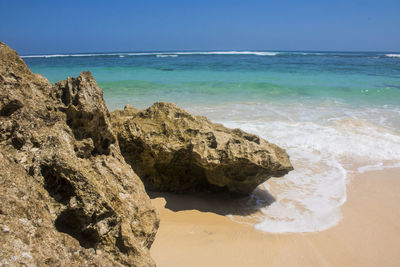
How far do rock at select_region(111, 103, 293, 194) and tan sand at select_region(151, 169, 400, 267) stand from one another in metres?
0.29

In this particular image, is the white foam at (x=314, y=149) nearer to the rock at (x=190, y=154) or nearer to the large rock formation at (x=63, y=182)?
the rock at (x=190, y=154)

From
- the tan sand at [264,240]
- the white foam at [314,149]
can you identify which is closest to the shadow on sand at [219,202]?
the tan sand at [264,240]

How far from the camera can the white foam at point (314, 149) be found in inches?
138

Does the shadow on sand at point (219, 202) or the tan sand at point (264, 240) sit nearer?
the tan sand at point (264, 240)

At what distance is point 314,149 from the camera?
18.8 ft

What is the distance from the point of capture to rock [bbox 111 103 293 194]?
331 centimetres

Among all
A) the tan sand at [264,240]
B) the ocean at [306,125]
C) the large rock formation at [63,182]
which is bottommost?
the tan sand at [264,240]

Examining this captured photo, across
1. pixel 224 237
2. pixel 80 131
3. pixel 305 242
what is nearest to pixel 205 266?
pixel 224 237

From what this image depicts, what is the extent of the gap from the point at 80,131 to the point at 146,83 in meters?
14.1

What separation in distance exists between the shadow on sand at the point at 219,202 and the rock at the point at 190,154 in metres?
0.11

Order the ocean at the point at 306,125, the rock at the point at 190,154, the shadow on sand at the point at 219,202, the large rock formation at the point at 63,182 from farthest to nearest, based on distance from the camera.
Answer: the ocean at the point at 306,125 → the shadow on sand at the point at 219,202 → the rock at the point at 190,154 → the large rock formation at the point at 63,182

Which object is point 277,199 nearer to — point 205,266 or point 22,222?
point 205,266

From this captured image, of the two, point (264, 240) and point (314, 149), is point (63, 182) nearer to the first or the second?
point (264, 240)

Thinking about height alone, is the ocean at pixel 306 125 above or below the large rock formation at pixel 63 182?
below
